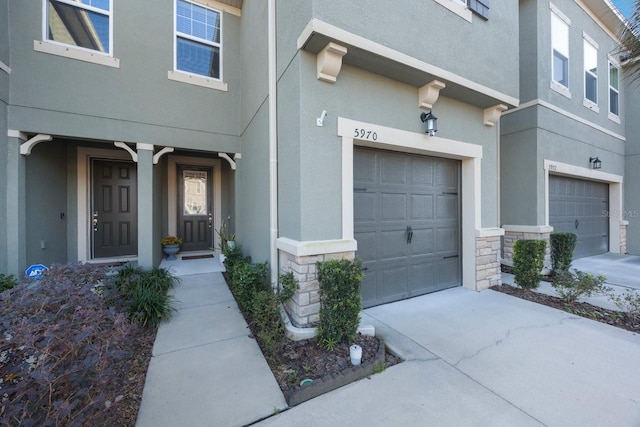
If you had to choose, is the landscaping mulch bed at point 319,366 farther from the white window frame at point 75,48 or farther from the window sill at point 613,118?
the window sill at point 613,118

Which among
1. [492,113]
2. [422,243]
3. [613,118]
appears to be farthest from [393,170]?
[613,118]

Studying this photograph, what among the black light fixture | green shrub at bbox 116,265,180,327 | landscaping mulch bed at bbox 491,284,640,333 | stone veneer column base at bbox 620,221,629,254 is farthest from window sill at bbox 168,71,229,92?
stone veneer column base at bbox 620,221,629,254

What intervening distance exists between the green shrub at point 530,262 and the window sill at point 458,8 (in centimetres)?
387

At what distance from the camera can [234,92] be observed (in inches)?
235

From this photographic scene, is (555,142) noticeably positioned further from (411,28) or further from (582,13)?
(411,28)

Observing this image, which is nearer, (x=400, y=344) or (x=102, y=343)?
(x=102, y=343)

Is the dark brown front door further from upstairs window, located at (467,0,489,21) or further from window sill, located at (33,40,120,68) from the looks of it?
upstairs window, located at (467,0,489,21)

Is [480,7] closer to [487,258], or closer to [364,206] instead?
[364,206]

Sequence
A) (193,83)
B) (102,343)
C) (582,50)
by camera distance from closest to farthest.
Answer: (102,343) → (193,83) → (582,50)

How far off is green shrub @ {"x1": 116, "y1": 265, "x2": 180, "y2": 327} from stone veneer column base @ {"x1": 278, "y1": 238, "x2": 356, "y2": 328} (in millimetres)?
1804

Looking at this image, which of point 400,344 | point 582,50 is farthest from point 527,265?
point 582,50

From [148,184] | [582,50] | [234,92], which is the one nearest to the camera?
[148,184]

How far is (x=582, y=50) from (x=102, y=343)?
11151 mm

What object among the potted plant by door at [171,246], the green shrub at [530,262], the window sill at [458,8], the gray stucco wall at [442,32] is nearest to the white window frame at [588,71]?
the gray stucco wall at [442,32]
